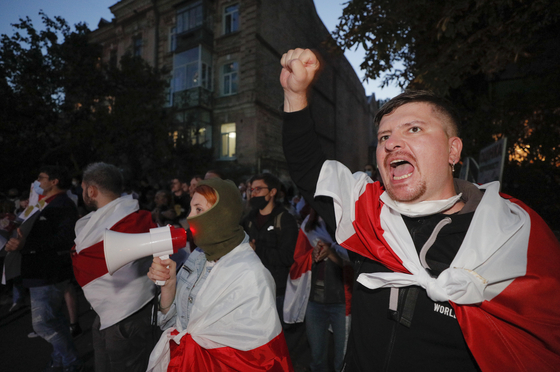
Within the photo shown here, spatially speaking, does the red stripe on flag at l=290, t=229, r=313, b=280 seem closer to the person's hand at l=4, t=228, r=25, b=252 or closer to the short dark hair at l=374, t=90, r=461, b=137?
the short dark hair at l=374, t=90, r=461, b=137

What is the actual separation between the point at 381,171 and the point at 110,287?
96.7 inches

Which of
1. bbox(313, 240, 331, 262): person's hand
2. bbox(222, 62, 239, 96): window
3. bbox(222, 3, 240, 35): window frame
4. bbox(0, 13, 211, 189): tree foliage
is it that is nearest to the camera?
bbox(313, 240, 331, 262): person's hand

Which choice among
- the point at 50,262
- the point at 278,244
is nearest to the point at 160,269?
the point at 278,244

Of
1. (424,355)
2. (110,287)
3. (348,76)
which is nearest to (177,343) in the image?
(110,287)

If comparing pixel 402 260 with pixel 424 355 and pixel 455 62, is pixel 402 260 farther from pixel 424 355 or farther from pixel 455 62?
pixel 455 62

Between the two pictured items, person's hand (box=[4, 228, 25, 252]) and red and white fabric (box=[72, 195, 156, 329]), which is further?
person's hand (box=[4, 228, 25, 252])

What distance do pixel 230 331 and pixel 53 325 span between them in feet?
8.79

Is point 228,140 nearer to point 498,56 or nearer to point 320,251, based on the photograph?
point 498,56

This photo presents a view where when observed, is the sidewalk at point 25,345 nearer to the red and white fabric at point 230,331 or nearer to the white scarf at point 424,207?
the red and white fabric at point 230,331

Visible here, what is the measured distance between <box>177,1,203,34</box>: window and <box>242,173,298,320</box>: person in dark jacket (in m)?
17.5

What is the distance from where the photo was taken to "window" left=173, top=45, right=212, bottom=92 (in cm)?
1725

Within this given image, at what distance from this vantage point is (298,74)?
1368 millimetres

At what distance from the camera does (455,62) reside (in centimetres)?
550

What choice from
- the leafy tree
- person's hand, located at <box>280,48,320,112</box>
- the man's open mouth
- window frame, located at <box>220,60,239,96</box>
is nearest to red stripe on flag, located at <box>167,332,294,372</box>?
the man's open mouth
